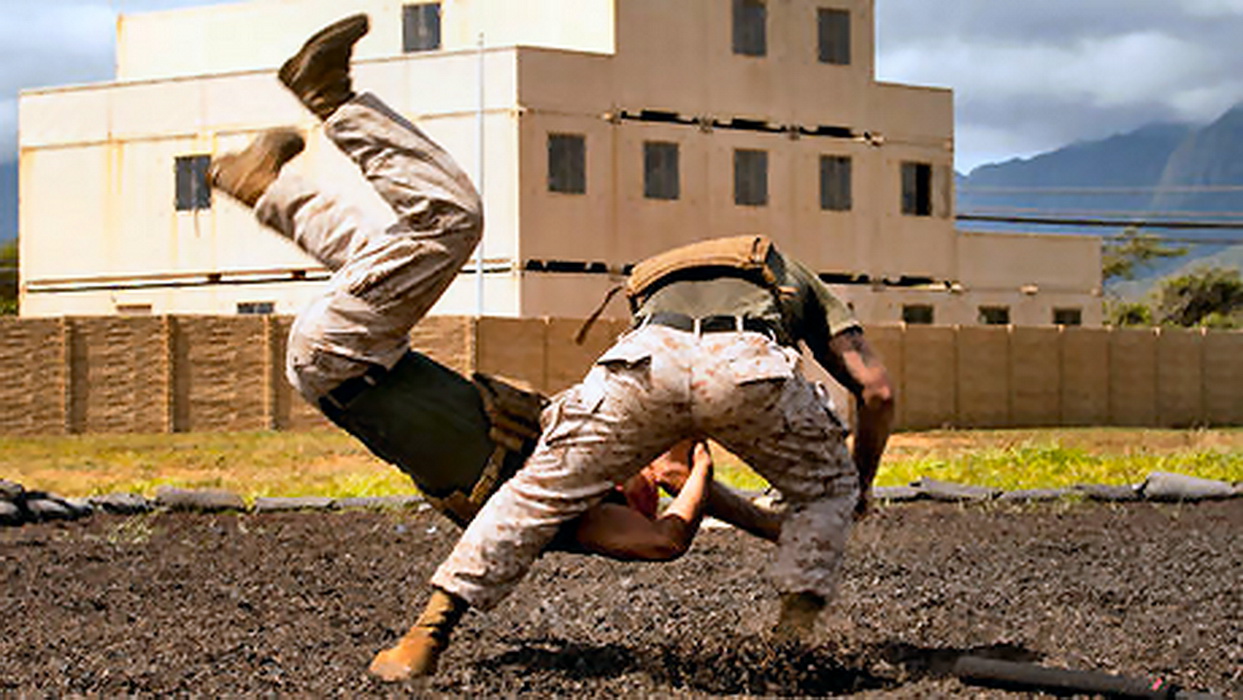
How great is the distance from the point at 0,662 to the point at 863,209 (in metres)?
33.5

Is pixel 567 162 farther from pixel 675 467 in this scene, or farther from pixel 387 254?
pixel 387 254

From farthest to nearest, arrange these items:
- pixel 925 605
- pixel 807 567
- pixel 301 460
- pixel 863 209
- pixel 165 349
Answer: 1. pixel 863 209
2. pixel 165 349
3. pixel 301 460
4. pixel 925 605
5. pixel 807 567

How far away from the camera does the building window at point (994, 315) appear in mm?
40156

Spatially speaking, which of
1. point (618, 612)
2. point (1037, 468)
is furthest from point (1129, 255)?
point (618, 612)

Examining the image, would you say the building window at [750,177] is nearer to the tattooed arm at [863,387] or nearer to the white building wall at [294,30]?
the white building wall at [294,30]

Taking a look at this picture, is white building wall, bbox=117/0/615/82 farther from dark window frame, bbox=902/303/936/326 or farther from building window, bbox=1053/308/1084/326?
building window, bbox=1053/308/1084/326

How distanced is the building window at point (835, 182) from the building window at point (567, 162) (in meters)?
6.06

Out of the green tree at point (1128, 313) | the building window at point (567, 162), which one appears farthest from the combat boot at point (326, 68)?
the green tree at point (1128, 313)

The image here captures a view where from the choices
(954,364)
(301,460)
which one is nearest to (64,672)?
(301,460)

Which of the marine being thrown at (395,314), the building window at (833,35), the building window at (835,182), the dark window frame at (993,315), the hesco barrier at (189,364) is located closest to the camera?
the marine being thrown at (395,314)

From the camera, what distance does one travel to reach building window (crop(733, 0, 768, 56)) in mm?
37250

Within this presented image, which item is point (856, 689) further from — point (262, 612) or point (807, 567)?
point (262, 612)

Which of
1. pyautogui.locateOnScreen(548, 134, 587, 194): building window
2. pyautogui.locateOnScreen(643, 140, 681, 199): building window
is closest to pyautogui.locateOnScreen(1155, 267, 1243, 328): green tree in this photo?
pyautogui.locateOnScreen(643, 140, 681, 199): building window

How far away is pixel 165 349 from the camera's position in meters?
28.6
